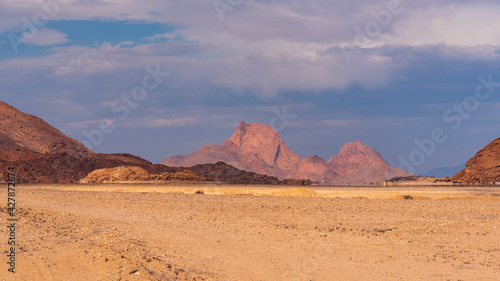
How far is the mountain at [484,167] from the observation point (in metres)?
70.6

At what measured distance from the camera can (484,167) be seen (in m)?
73.6

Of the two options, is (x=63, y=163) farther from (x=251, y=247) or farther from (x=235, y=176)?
(x=251, y=247)

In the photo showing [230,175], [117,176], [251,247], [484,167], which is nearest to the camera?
[251,247]

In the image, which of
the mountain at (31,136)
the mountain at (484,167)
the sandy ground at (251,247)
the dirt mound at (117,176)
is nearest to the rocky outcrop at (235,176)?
the dirt mound at (117,176)

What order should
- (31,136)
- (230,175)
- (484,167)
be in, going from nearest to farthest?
(484,167), (230,175), (31,136)

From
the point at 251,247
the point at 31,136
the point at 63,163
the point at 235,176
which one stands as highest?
the point at 31,136

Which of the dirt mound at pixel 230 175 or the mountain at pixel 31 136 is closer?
the dirt mound at pixel 230 175

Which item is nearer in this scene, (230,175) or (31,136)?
(230,175)

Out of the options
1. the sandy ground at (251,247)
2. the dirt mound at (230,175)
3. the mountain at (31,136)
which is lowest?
the sandy ground at (251,247)

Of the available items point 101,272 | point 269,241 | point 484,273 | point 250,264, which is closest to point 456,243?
point 484,273

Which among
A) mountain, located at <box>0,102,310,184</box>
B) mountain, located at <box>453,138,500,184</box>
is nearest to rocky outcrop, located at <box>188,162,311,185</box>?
mountain, located at <box>0,102,310,184</box>

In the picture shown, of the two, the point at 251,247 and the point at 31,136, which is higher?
the point at 31,136

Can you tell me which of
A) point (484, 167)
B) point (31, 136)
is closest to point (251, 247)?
point (484, 167)

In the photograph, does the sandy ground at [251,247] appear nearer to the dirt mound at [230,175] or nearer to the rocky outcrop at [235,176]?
the rocky outcrop at [235,176]
